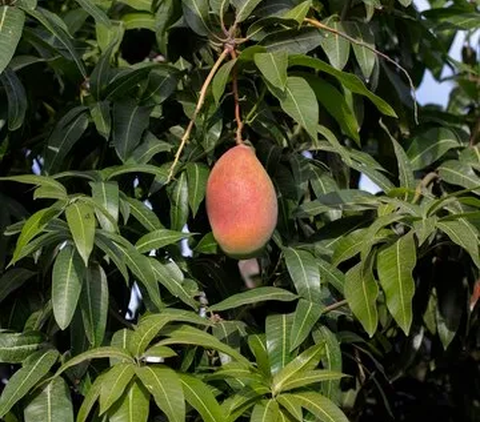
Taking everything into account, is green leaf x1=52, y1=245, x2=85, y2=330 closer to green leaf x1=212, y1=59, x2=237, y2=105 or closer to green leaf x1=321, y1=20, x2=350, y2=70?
green leaf x1=212, y1=59, x2=237, y2=105

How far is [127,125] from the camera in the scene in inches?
49.5

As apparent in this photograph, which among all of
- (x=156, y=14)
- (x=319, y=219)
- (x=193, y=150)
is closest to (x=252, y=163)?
(x=193, y=150)

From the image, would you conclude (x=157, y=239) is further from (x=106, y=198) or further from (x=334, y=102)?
(x=334, y=102)

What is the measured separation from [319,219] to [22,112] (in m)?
0.38

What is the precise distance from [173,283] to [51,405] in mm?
179

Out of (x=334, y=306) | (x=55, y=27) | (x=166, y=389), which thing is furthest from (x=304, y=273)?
(x=55, y=27)

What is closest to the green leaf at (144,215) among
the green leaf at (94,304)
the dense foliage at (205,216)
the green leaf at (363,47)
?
the dense foliage at (205,216)

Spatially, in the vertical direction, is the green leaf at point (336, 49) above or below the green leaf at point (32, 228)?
above

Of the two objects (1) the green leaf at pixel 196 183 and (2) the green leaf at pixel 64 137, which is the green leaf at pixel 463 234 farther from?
(2) the green leaf at pixel 64 137

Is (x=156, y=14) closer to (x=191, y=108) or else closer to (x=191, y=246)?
(x=191, y=108)

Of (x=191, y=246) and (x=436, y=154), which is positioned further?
(x=436, y=154)

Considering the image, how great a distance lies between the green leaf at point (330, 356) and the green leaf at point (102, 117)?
324 millimetres

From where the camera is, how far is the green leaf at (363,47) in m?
1.32

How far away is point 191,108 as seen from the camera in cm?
126
